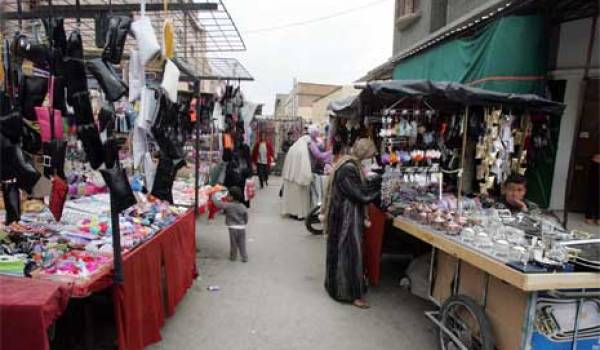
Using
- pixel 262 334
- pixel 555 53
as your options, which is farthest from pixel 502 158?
pixel 262 334

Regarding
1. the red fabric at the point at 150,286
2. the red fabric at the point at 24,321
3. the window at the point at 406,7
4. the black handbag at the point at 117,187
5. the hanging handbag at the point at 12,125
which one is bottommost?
the red fabric at the point at 150,286

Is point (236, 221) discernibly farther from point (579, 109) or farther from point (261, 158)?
point (261, 158)

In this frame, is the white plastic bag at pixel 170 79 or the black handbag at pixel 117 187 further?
the white plastic bag at pixel 170 79

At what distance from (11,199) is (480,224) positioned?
351 centimetres

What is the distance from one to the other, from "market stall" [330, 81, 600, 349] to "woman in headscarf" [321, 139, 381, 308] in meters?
0.42

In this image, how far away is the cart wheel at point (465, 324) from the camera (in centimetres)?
242

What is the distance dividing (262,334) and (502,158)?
10.1 ft

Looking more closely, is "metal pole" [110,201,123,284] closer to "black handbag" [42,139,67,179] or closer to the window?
"black handbag" [42,139,67,179]

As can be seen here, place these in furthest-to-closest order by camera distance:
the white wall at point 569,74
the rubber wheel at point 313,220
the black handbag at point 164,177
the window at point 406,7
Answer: the window at point 406,7, the rubber wheel at point 313,220, the white wall at point 569,74, the black handbag at point 164,177

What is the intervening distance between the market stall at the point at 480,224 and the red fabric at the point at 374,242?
5 centimetres

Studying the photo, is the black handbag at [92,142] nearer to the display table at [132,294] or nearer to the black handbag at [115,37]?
the black handbag at [115,37]

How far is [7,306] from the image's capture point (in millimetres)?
1741

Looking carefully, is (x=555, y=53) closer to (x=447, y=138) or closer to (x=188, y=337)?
(x=447, y=138)

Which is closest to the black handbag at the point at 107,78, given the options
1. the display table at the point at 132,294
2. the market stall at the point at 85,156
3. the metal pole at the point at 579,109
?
the market stall at the point at 85,156
